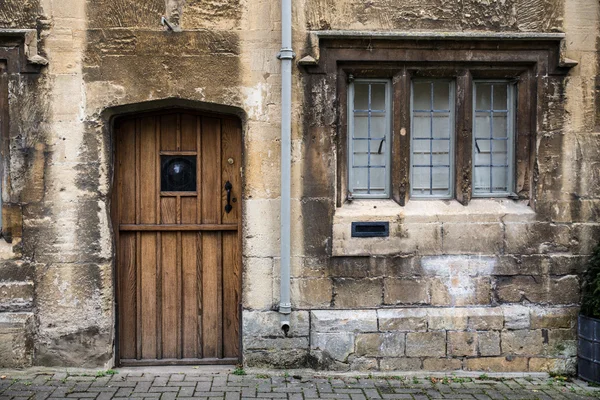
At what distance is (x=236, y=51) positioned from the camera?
18.1 feet

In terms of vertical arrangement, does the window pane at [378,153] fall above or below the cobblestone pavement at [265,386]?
above

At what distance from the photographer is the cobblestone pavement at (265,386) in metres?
5.00

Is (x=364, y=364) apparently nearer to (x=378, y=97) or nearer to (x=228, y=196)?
(x=228, y=196)

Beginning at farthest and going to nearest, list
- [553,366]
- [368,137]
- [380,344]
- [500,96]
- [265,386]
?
[500,96]
[368,137]
[553,366]
[380,344]
[265,386]

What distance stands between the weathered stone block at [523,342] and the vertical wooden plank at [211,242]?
2.90 meters

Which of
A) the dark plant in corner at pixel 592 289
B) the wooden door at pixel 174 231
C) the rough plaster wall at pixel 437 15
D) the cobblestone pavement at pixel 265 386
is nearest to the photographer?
the cobblestone pavement at pixel 265 386

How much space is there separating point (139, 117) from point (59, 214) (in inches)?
48.4

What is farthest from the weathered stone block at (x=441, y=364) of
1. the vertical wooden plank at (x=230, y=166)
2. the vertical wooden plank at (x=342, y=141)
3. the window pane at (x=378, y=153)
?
the vertical wooden plank at (x=230, y=166)

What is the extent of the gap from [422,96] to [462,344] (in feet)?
8.33

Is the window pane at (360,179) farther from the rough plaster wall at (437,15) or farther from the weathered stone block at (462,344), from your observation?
the weathered stone block at (462,344)

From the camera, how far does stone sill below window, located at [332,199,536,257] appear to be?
5.63 meters

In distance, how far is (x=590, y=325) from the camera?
5488 millimetres

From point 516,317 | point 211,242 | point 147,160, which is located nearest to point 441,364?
point 516,317

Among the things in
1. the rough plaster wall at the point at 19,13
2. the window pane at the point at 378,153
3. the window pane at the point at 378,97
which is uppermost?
the rough plaster wall at the point at 19,13
